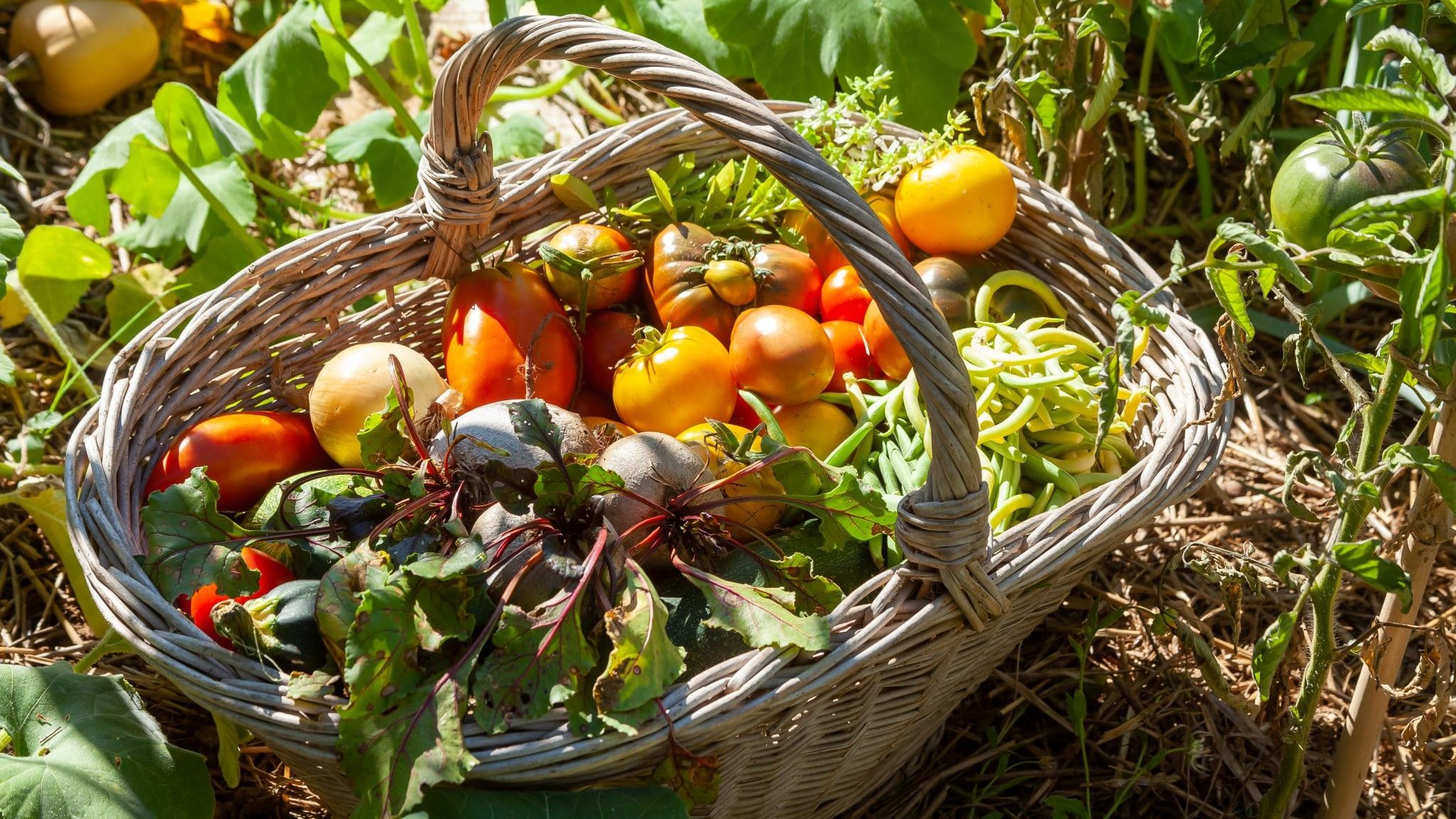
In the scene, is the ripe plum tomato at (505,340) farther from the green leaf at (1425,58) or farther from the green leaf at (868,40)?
the green leaf at (1425,58)

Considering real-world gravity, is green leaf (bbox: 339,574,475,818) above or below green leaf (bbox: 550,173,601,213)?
below

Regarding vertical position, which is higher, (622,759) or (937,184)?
(937,184)

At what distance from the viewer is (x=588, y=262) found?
1.61 m

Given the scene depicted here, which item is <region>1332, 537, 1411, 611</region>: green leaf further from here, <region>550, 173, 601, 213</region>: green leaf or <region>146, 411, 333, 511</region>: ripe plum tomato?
<region>146, 411, 333, 511</region>: ripe plum tomato

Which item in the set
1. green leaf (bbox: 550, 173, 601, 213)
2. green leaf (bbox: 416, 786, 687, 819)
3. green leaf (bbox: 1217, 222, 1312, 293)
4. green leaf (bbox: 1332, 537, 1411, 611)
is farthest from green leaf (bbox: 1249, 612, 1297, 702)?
green leaf (bbox: 550, 173, 601, 213)

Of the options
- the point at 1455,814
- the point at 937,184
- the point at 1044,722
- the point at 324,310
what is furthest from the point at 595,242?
the point at 1455,814

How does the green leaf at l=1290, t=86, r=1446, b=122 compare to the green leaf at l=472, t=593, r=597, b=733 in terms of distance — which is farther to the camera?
the green leaf at l=472, t=593, r=597, b=733

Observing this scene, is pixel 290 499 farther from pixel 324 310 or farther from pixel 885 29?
pixel 885 29

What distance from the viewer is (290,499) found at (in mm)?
1387

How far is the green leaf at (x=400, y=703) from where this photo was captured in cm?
99

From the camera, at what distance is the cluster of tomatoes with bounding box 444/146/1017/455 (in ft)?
4.88

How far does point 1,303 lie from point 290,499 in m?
1.04

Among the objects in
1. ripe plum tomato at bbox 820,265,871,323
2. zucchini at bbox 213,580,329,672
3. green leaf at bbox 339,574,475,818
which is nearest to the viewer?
green leaf at bbox 339,574,475,818

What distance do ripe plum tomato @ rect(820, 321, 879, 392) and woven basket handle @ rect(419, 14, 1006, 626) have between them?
0.49 meters
